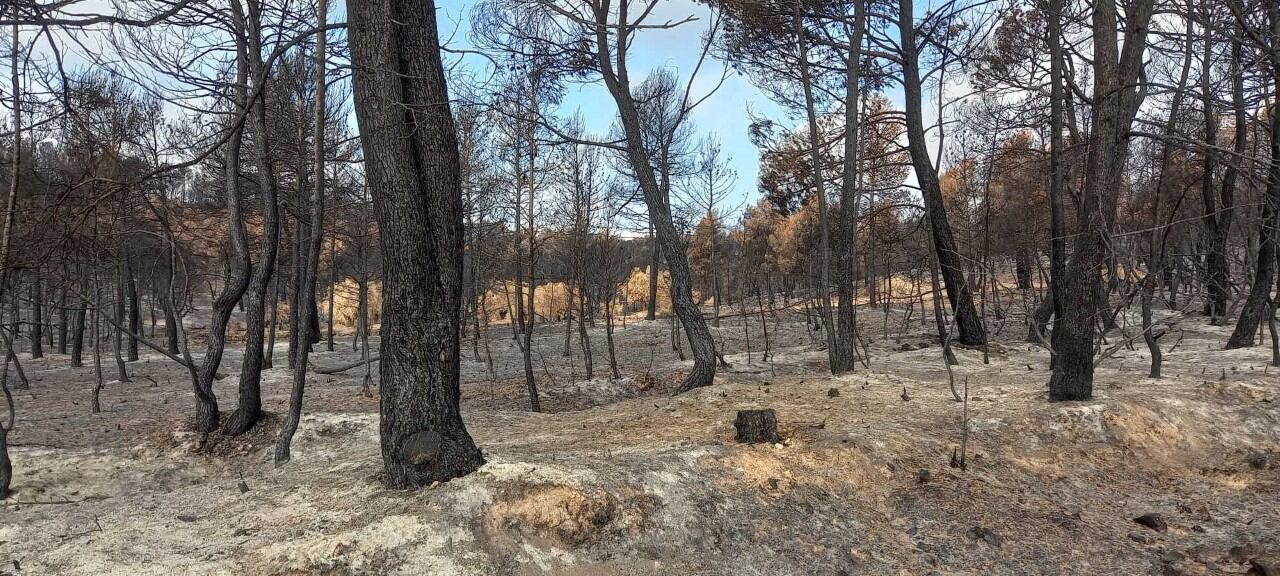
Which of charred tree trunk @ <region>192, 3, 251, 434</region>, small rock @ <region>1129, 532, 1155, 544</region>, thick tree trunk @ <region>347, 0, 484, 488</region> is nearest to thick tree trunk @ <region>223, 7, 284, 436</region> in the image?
charred tree trunk @ <region>192, 3, 251, 434</region>

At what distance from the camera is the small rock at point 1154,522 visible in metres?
4.03

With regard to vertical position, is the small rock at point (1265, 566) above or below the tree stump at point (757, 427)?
below

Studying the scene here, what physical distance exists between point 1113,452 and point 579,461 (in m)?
4.36

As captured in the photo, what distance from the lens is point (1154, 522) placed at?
4051mm

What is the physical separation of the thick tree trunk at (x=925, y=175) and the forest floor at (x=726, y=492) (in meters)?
2.97

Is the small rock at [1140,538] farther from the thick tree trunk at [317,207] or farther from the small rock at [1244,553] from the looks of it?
the thick tree trunk at [317,207]

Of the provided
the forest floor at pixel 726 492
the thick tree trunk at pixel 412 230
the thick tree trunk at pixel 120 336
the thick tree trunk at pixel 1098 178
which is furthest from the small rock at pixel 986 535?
the thick tree trunk at pixel 120 336

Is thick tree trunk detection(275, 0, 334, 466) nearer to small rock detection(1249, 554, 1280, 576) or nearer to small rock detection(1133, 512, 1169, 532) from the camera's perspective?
small rock detection(1133, 512, 1169, 532)

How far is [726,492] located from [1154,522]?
2706 mm

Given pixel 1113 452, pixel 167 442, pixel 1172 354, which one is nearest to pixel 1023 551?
pixel 1113 452

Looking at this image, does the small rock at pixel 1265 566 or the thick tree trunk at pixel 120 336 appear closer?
the small rock at pixel 1265 566

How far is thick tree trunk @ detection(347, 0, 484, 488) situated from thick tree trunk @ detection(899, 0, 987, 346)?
852 centimetres

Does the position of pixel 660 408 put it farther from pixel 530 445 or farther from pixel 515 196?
pixel 515 196

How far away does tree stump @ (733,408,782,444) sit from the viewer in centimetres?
485
